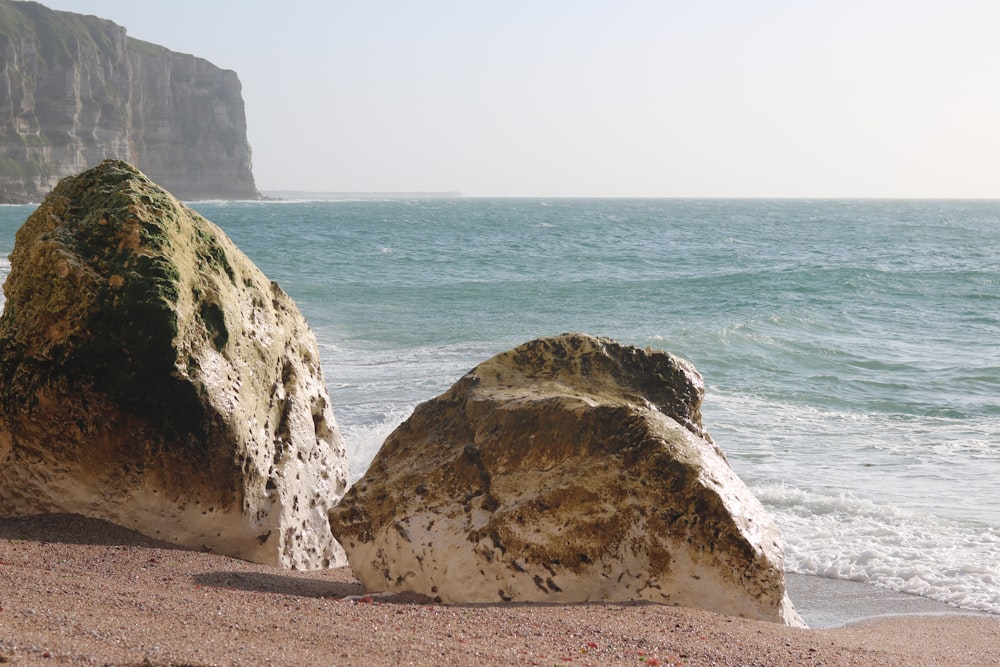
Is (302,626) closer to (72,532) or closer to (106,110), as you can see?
(72,532)

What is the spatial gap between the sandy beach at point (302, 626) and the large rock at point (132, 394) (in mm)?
236

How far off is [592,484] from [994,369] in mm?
12252

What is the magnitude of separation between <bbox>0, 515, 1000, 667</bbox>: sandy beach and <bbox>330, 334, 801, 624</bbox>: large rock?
0.17 meters

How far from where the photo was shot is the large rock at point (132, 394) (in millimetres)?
5285

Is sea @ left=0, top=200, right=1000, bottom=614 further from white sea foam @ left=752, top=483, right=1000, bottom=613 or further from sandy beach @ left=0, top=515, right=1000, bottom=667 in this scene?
sandy beach @ left=0, top=515, right=1000, bottom=667

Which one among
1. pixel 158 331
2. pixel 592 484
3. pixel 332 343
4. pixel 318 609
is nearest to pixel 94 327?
pixel 158 331

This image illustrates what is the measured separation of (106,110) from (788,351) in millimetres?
97611

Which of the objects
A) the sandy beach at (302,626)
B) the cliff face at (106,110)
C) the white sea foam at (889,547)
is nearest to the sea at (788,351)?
the white sea foam at (889,547)

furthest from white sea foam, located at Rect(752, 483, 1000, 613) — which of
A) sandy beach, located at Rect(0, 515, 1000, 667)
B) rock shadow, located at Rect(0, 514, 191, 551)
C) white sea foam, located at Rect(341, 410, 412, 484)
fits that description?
rock shadow, located at Rect(0, 514, 191, 551)

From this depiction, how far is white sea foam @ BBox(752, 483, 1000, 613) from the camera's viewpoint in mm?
6426

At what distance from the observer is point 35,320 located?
5.36 meters

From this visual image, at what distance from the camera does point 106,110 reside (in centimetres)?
9844

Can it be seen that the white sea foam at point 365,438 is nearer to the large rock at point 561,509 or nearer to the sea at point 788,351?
the sea at point 788,351

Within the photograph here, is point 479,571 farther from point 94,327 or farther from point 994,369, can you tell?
point 994,369
